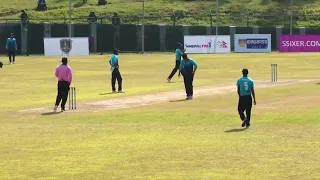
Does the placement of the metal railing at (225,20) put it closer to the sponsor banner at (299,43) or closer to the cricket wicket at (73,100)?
the sponsor banner at (299,43)

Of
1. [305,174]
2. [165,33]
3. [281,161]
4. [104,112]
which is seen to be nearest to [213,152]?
[281,161]

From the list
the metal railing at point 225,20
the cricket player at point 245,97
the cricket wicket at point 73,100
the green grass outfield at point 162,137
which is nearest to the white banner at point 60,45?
the metal railing at point 225,20

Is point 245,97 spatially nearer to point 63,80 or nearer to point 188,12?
point 63,80

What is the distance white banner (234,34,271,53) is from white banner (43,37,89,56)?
14776 mm

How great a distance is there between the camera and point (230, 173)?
15.3 m

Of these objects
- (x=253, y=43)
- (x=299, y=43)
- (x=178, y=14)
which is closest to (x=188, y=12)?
(x=178, y=14)

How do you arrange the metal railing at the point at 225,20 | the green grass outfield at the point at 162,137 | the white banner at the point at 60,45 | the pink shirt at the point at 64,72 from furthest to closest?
1. the metal railing at the point at 225,20
2. the white banner at the point at 60,45
3. the pink shirt at the point at 64,72
4. the green grass outfield at the point at 162,137

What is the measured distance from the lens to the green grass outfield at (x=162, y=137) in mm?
15758

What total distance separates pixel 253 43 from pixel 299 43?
429cm

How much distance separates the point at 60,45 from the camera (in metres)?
68.7

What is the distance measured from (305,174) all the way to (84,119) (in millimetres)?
11310

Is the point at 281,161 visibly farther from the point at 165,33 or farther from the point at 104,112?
the point at 165,33

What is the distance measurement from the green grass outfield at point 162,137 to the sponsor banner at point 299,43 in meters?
36.7

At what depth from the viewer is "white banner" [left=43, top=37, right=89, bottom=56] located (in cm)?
6862
